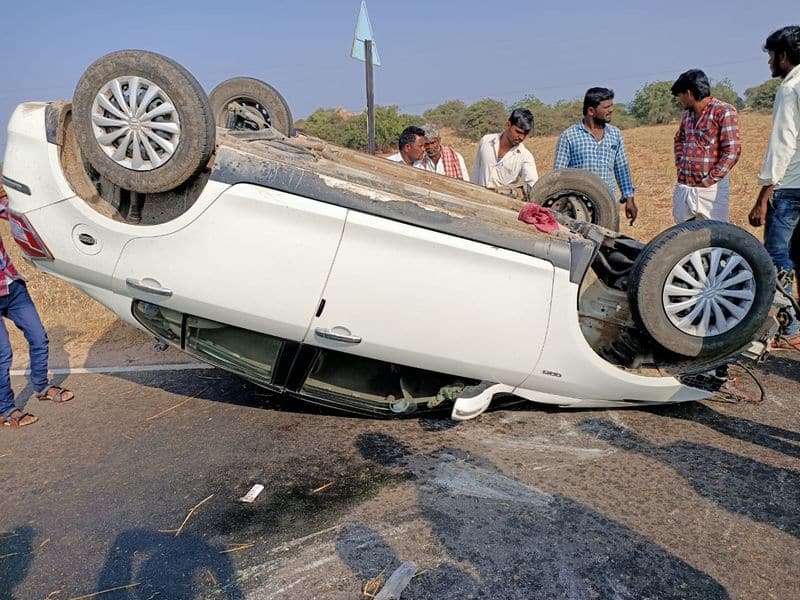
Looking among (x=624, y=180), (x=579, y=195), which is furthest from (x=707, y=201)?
(x=579, y=195)

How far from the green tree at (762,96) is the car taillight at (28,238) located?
26182mm

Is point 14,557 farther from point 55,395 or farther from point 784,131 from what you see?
point 784,131

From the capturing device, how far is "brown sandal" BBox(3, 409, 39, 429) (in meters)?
3.86

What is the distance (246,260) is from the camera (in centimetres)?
287

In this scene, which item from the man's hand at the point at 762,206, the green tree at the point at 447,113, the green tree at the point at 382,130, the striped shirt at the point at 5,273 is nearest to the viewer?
the striped shirt at the point at 5,273

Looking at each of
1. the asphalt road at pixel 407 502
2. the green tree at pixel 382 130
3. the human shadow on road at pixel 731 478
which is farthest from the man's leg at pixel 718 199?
the green tree at pixel 382 130

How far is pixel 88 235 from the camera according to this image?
301 centimetres

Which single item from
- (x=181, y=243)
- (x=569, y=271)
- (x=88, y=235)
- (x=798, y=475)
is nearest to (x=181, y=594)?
(x=181, y=243)

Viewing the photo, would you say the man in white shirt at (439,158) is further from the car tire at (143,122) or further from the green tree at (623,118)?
the green tree at (623,118)

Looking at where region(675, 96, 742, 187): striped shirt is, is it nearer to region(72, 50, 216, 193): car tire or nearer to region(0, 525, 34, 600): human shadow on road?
region(72, 50, 216, 193): car tire

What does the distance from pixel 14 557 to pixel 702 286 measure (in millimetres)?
3404

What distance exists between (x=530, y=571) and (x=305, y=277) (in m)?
1.58

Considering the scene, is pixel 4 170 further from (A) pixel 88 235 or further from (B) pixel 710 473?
(B) pixel 710 473

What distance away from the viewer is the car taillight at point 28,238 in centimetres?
308
